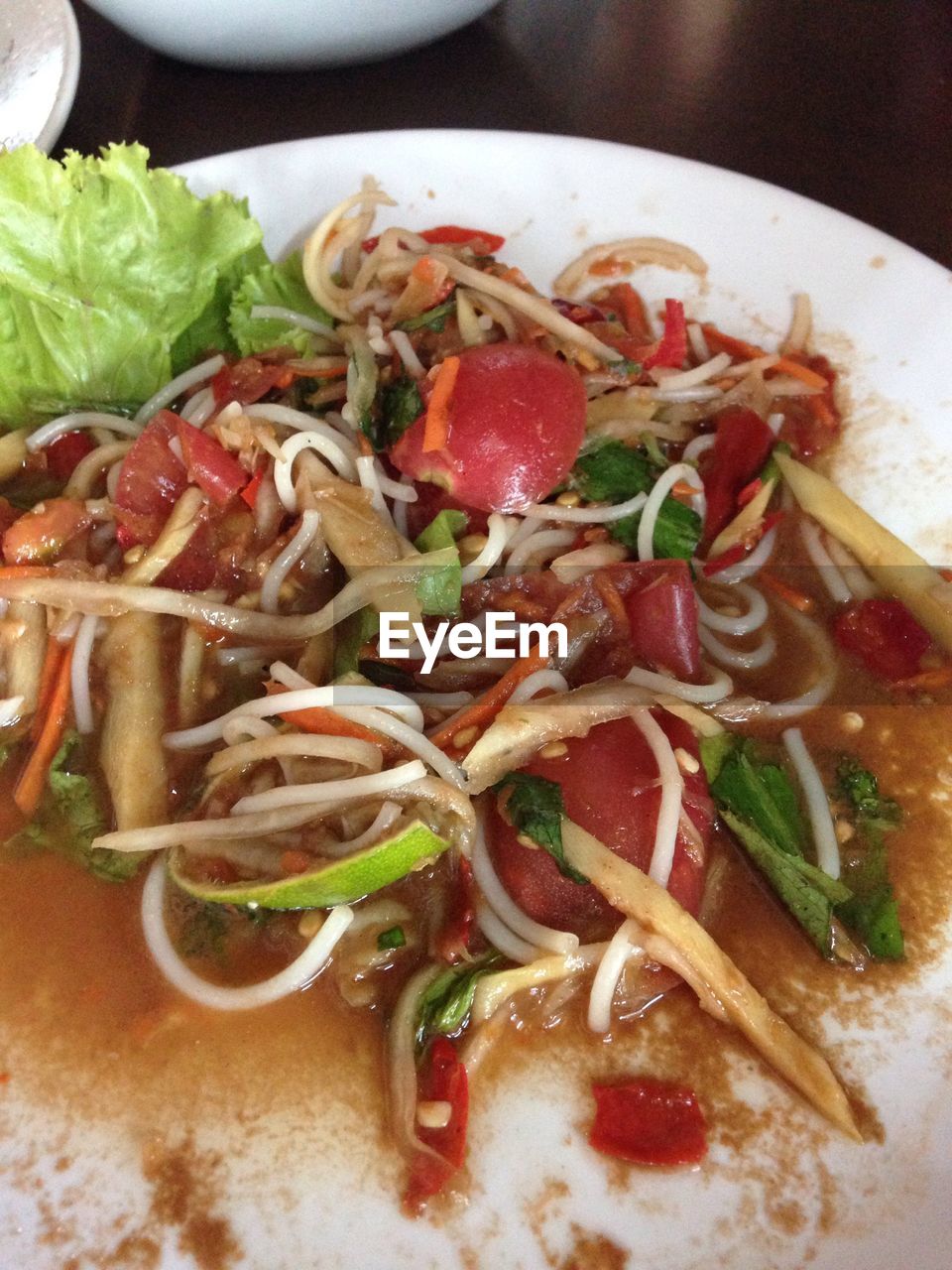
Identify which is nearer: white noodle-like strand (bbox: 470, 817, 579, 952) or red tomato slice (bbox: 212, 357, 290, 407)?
Result: white noodle-like strand (bbox: 470, 817, 579, 952)

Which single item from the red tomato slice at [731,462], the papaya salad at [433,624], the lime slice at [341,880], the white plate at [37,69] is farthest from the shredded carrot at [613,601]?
the white plate at [37,69]

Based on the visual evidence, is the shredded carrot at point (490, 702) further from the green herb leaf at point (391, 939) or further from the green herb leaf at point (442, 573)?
the green herb leaf at point (391, 939)

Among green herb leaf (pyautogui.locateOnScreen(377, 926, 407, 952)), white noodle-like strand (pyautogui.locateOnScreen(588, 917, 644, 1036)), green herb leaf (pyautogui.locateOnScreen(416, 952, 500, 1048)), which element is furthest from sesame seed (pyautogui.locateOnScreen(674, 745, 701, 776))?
green herb leaf (pyautogui.locateOnScreen(377, 926, 407, 952))

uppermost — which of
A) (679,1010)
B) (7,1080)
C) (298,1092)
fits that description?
(679,1010)

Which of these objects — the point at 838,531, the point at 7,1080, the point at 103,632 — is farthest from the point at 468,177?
the point at 7,1080

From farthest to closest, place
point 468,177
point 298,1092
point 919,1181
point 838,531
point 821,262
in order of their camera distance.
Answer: point 468,177 → point 821,262 → point 838,531 → point 298,1092 → point 919,1181

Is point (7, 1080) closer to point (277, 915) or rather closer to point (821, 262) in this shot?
point (277, 915)

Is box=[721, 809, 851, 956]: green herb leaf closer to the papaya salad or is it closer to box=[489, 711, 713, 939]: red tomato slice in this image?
the papaya salad
